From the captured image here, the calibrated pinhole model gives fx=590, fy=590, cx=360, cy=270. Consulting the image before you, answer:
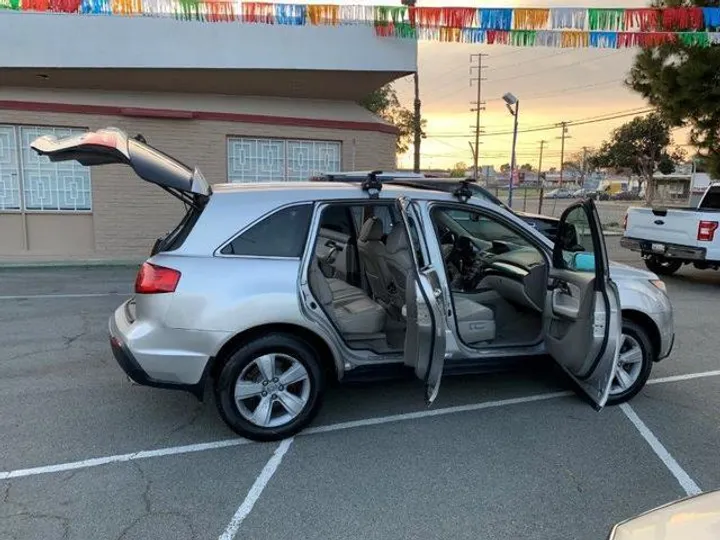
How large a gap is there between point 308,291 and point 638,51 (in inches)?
529

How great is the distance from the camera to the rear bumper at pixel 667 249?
31.6ft

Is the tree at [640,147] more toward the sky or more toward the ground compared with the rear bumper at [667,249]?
more toward the sky

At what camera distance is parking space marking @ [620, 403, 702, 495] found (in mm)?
3453

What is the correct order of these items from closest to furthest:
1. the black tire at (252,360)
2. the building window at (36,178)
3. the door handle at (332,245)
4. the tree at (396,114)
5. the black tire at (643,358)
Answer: the black tire at (252,360) → the black tire at (643,358) → the door handle at (332,245) → the building window at (36,178) → the tree at (396,114)

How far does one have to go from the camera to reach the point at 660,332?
4621 mm

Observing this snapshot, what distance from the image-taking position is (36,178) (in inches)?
494

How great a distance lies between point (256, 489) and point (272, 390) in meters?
0.69

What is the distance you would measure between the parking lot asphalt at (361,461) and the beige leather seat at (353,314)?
1.95 feet

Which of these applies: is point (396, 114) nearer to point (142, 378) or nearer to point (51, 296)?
point (51, 296)

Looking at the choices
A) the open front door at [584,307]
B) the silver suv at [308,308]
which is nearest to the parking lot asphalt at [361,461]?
the silver suv at [308,308]

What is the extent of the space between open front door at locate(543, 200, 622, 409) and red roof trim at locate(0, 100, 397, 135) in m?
9.51

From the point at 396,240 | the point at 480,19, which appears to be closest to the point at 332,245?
the point at 396,240

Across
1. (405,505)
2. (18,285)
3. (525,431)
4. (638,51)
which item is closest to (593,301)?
(525,431)

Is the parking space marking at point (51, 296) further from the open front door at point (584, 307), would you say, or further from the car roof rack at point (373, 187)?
the open front door at point (584, 307)
